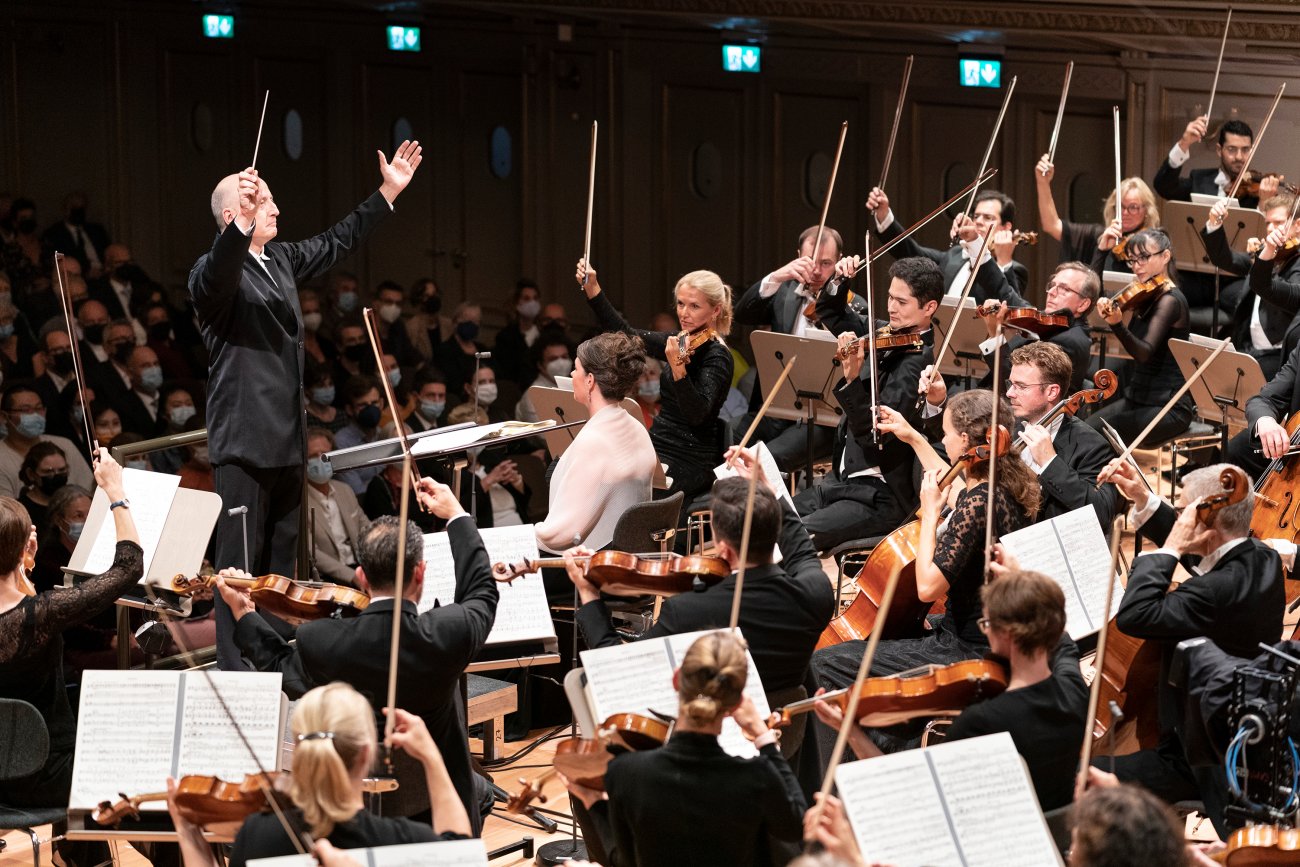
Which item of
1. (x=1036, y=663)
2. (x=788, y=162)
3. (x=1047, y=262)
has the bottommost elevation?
(x=1036, y=663)

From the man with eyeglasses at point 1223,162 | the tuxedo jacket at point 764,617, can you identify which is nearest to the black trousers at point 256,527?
the tuxedo jacket at point 764,617

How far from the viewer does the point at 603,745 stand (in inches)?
126

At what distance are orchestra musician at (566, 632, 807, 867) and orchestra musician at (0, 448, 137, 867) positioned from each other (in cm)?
160

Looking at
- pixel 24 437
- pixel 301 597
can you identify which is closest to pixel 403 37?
pixel 24 437

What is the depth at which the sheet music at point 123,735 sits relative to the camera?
3418 millimetres

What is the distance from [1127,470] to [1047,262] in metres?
5.33

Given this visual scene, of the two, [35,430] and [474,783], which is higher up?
[35,430]

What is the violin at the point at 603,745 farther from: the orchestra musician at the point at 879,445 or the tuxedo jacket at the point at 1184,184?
the tuxedo jacket at the point at 1184,184

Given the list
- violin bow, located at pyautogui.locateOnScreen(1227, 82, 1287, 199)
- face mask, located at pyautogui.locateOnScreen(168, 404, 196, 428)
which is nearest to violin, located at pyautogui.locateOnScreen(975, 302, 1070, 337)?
violin bow, located at pyautogui.locateOnScreen(1227, 82, 1287, 199)

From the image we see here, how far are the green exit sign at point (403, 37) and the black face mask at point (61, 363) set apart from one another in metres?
3.91

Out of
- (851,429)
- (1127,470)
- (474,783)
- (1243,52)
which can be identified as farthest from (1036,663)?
(1243,52)

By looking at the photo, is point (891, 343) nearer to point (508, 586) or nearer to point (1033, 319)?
point (1033, 319)

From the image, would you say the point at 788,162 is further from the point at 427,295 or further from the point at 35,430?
the point at 35,430

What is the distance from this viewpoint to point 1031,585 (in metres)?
3.29
